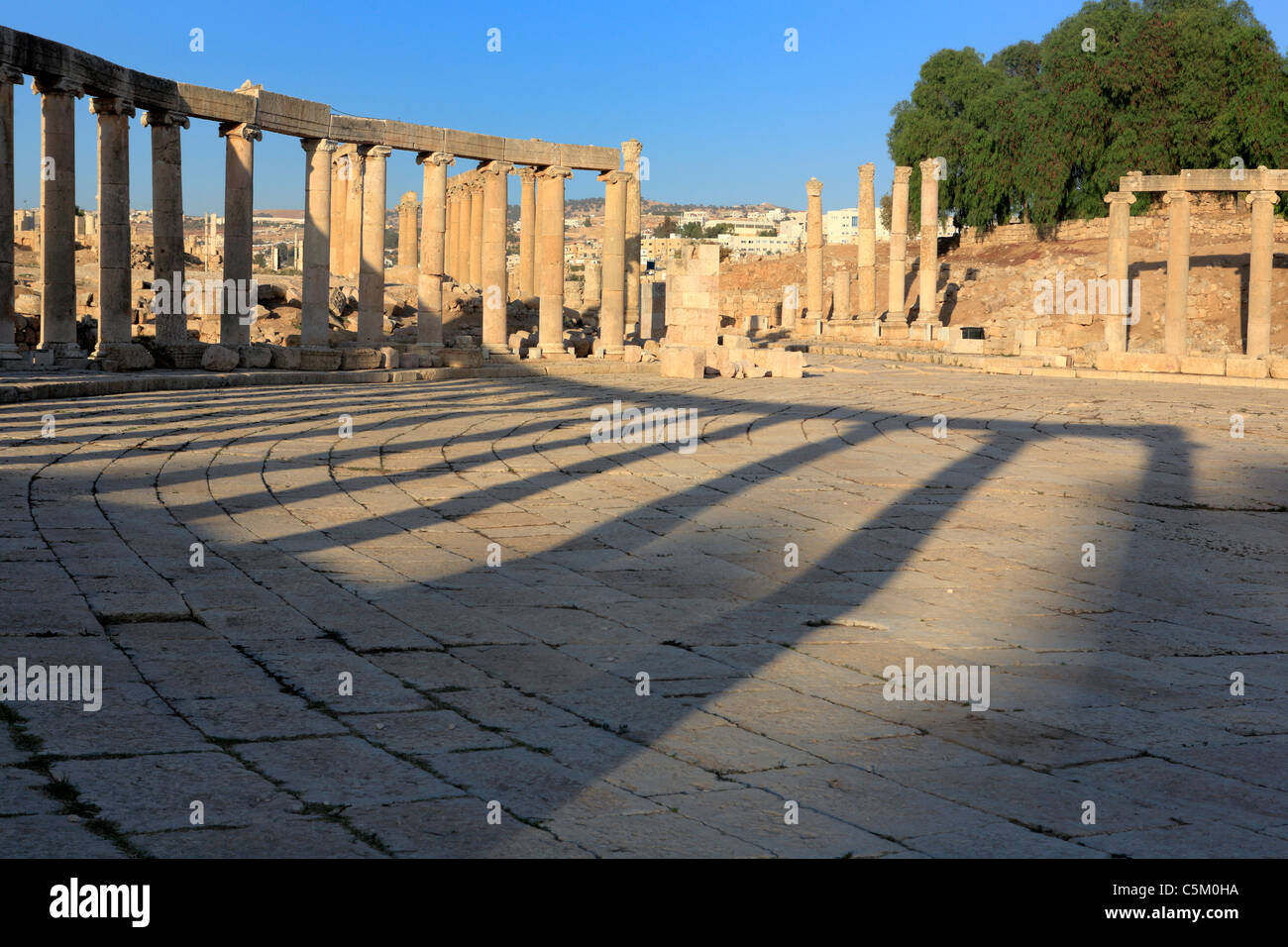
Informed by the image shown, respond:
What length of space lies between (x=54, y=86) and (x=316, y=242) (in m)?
5.73

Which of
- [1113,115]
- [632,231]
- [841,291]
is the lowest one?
[841,291]

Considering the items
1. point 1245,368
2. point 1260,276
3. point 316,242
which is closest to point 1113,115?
point 1260,276

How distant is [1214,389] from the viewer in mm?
25375

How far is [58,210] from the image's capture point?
20.7 metres

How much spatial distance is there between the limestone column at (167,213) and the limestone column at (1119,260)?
2168 centimetres

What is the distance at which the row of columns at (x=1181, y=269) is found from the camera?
29.8m

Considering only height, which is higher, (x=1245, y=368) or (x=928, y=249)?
(x=928, y=249)

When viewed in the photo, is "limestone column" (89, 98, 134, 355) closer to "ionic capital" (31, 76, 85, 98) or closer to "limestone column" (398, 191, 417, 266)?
"ionic capital" (31, 76, 85, 98)

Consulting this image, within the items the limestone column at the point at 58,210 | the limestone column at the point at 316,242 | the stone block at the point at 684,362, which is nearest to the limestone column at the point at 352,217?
the limestone column at the point at 316,242

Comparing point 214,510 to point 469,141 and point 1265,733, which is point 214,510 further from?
point 469,141

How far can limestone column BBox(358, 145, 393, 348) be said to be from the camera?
25.8 metres

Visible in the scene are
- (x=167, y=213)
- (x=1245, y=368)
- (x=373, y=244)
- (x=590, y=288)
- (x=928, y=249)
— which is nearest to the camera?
(x=167, y=213)

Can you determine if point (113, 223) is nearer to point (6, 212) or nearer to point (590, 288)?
point (6, 212)
